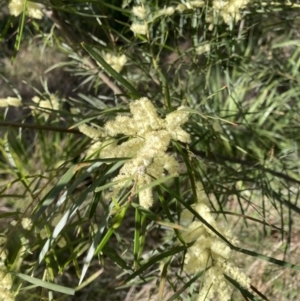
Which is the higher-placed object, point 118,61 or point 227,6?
point 227,6

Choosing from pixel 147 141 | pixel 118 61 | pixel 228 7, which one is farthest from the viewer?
pixel 118 61

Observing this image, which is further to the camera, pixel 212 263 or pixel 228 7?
pixel 228 7

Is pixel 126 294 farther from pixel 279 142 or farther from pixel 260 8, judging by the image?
pixel 260 8

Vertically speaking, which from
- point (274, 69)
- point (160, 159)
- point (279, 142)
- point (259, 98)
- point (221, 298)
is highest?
point (160, 159)

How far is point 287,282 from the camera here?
1.56m

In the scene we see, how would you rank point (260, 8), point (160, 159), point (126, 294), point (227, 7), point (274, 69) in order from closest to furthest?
point (160, 159) < point (227, 7) < point (260, 8) < point (274, 69) < point (126, 294)

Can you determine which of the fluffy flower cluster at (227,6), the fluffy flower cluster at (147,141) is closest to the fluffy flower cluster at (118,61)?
the fluffy flower cluster at (227,6)

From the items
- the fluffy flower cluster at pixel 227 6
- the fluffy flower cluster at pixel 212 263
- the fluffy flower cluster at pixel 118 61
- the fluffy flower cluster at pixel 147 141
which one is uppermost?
the fluffy flower cluster at pixel 227 6

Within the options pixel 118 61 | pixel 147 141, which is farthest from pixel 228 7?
pixel 147 141

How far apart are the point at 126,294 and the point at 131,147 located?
134cm

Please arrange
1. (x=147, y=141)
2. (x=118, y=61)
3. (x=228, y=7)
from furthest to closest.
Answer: (x=118, y=61) → (x=228, y=7) → (x=147, y=141)

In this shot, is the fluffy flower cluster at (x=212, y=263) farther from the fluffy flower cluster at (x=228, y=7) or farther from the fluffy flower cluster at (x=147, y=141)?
the fluffy flower cluster at (x=228, y=7)

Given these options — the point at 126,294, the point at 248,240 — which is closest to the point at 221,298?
the point at 248,240

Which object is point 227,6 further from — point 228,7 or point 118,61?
point 118,61
